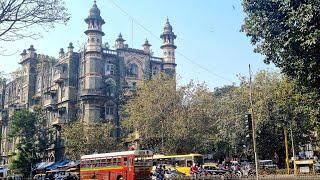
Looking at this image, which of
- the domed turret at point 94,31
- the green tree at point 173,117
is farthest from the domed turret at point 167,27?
the green tree at point 173,117

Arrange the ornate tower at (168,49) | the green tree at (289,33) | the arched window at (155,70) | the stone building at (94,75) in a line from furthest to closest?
the ornate tower at (168,49) → the arched window at (155,70) → the stone building at (94,75) → the green tree at (289,33)

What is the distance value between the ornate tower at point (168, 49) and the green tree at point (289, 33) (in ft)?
146

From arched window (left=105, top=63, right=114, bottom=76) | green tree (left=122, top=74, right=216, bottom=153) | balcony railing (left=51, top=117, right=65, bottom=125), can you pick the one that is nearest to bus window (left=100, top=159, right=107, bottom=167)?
green tree (left=122, top=74, right=216, bottom=153)

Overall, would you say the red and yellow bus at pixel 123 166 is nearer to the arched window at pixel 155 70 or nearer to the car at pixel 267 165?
the car at pixel 267 165

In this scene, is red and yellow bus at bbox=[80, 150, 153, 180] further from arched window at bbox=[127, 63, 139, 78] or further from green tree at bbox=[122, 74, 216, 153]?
arched window at bbox=[127, 63, 139, 78]

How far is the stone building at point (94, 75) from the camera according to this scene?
59.2 metres

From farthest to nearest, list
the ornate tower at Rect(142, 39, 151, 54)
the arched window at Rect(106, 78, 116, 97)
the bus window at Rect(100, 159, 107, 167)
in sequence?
the ornate tower at Rect(142, 39, 151, 54) → the arched window at Rect(106, 78, 116, 97) → the bus window at Rect(100, 159, 107, 167)

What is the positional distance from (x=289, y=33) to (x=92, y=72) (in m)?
42.7

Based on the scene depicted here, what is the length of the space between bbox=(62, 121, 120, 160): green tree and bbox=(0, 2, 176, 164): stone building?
A: 5.37m

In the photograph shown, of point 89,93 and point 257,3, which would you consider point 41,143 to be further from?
point 257,3

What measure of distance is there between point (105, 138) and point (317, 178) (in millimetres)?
29802

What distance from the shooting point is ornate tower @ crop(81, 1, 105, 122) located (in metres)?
58.6

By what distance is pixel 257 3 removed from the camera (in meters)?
20.5

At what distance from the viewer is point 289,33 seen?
18922 millimetres
